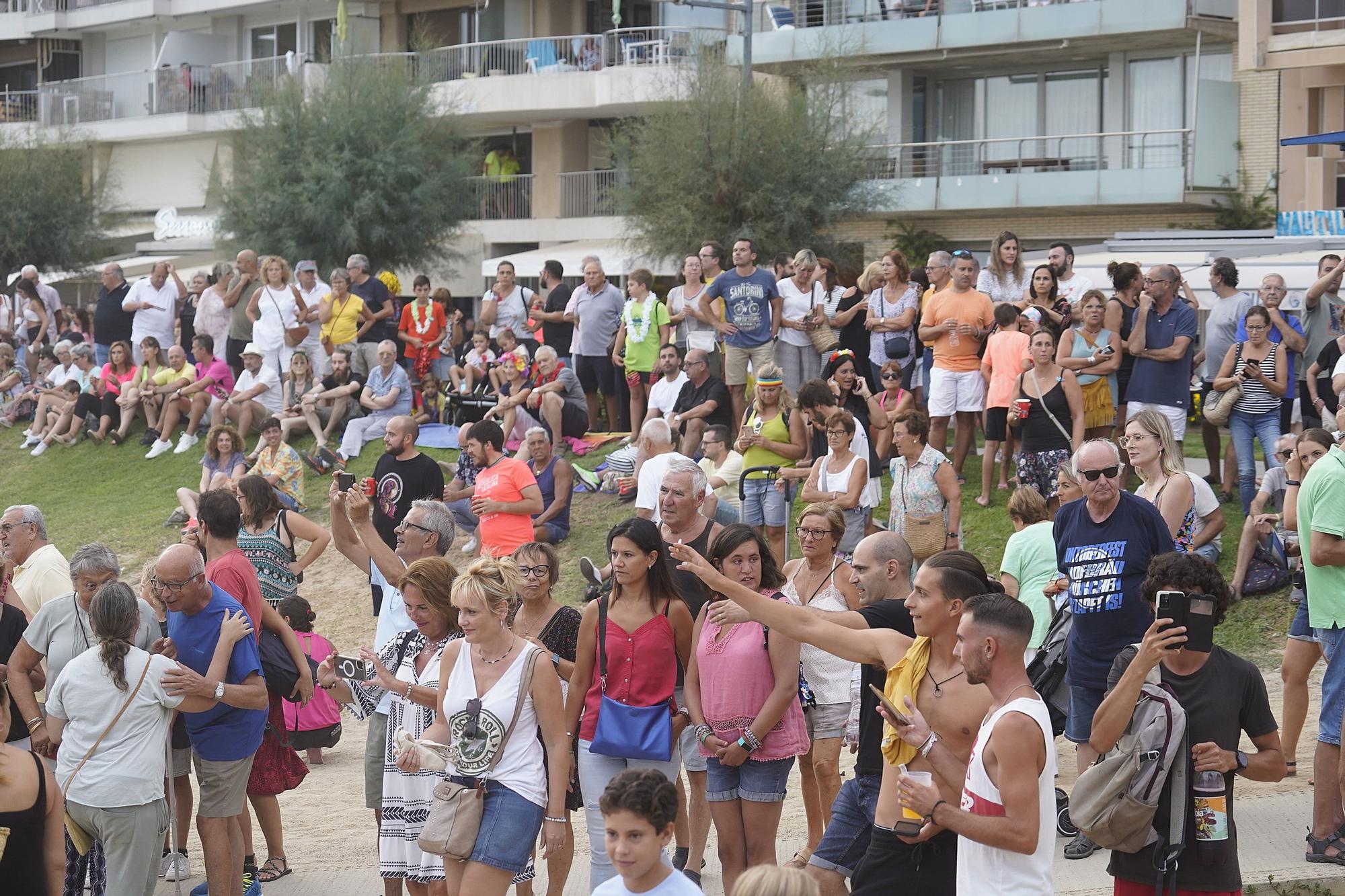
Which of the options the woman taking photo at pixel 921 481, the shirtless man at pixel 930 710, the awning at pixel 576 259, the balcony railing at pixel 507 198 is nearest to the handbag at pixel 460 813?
the shirtless man at pixel 930 710

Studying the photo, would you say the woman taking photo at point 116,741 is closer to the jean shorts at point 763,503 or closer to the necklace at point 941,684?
the necklace at point 941,684

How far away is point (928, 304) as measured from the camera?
14602 millimetres

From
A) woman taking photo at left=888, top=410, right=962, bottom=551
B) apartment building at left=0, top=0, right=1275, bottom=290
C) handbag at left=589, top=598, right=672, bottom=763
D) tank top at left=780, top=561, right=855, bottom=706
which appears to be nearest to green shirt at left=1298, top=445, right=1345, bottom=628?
tank top at left=780, top=561, right=855, bottom=706

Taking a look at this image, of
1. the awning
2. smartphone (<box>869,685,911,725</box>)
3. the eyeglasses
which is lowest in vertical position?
smartphone (<box>869,685,911,725</box>)

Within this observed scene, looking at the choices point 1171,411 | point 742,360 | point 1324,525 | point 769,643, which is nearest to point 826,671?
point 769,643

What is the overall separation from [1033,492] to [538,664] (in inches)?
148

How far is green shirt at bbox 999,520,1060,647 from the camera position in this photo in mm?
8766

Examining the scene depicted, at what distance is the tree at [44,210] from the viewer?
32.8 meters

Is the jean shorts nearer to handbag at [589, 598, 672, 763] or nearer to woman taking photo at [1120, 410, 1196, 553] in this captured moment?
woman taking photo at [1120, 410, 1196, 553]

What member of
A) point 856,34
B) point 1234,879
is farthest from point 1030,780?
point 856,34

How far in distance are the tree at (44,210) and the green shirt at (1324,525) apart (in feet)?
101

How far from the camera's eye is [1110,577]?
7.30 metres

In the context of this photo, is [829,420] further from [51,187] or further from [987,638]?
[51,187]

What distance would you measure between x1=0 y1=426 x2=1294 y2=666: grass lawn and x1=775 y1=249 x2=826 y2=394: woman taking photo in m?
1.54
